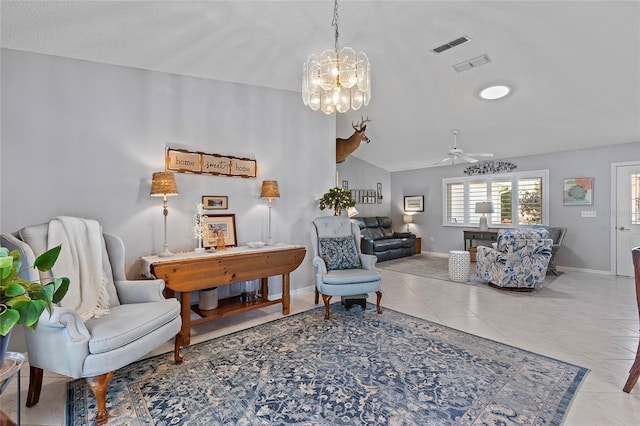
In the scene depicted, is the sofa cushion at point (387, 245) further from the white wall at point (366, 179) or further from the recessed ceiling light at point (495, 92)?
the recessed ceiling light at point (495, 92)

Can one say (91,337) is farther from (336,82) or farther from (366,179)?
(366,179)

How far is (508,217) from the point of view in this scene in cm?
622

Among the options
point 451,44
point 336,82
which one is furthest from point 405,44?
point 336,82

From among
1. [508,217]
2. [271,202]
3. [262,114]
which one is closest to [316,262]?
[271,202]

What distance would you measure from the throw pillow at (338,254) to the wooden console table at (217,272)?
29cm

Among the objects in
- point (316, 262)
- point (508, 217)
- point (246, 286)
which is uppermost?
point (508, 217)

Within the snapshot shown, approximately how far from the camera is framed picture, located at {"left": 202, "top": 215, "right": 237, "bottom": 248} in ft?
10.2

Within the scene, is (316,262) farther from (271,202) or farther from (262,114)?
(262,114)

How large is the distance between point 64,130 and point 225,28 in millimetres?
1615

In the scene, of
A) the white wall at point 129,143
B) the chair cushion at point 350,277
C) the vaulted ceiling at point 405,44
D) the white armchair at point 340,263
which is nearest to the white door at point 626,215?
the vaulted ceiling at point 405,44

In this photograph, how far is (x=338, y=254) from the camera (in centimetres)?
352

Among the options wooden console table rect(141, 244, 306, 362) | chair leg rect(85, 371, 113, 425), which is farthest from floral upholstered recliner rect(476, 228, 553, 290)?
chair leg rect(85, 371, 113, 425)

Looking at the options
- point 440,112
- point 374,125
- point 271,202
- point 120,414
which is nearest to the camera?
point 120,414

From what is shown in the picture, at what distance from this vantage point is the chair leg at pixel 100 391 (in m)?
1.62
